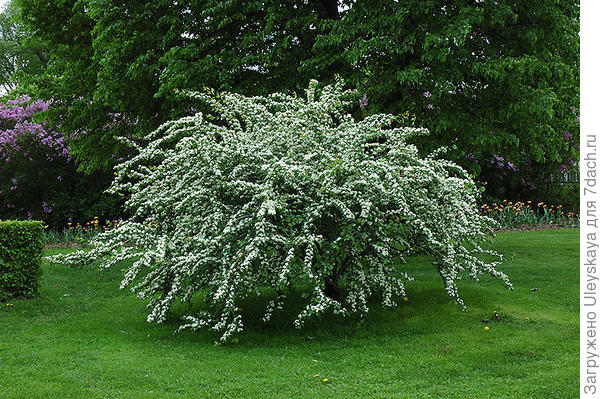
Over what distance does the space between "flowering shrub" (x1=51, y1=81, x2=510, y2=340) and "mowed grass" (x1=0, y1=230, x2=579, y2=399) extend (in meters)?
0.38

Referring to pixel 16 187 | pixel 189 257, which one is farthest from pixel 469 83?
pixel 16 187

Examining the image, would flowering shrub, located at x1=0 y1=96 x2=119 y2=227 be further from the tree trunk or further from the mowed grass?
the tree trunk

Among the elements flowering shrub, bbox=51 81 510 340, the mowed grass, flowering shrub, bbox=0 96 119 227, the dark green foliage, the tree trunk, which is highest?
the dark green foliage

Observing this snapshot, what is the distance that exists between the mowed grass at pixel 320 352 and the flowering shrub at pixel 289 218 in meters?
0.38

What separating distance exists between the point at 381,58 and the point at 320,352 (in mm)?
5393

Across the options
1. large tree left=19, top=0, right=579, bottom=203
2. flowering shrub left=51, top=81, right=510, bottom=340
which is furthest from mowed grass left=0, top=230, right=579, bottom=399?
large tree left=19, top=0, right=579, bottom=203

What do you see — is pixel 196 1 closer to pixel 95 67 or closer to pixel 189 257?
pixel 95 67

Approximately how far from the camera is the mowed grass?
172 inches

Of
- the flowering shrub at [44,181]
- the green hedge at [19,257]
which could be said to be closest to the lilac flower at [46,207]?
the flowering shrub at [44,181]

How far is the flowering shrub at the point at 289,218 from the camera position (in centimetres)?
534

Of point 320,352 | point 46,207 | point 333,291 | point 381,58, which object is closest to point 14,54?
point 46,207

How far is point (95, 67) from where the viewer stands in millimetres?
11078

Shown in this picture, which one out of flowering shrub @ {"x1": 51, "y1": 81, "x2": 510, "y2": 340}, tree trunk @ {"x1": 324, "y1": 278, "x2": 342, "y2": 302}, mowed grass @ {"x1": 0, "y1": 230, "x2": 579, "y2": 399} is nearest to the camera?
mowed grass @ {"x1": 0, "y1": 230, "x2": 579, "y2": 399}

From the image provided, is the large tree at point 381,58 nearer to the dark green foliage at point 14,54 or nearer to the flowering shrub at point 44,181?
the flowering shrub at point 44,181
